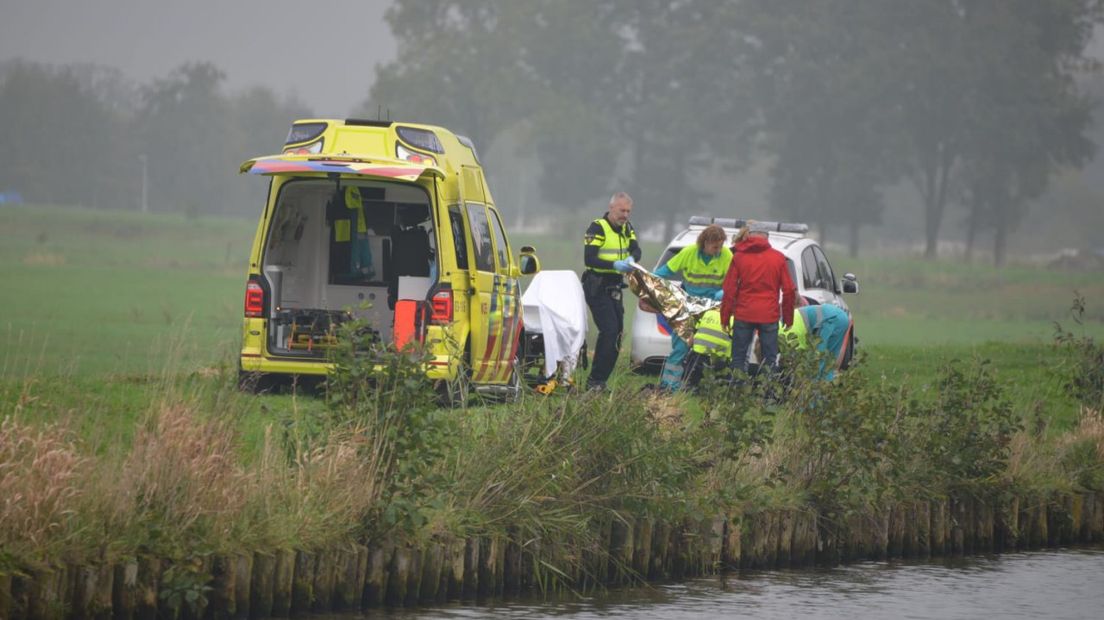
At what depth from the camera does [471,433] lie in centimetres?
1220

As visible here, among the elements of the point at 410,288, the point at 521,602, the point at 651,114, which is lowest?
the point at 521,602

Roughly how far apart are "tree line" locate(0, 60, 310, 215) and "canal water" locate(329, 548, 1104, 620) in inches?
4198

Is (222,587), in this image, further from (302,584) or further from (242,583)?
(302,584)

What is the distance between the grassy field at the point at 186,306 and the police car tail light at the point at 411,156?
2.07 meters

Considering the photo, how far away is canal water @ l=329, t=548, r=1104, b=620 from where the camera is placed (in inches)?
451

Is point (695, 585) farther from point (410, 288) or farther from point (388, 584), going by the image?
point (410, 288)

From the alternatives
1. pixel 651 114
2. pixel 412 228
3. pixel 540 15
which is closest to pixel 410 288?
pixel 412 228

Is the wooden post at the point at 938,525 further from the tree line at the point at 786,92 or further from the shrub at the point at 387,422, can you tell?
the tree line at the point at 786,92

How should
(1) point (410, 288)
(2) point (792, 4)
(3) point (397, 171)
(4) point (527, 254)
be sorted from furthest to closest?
(2) point (792, 4) < (4) point (527, 254) < (1) point (410, 288) < (3) point (397, 171)

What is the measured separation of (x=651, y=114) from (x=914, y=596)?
3194 inches

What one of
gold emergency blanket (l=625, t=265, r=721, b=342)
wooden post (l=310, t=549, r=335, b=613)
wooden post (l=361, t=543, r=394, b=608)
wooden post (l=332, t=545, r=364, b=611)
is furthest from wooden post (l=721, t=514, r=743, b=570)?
gold emergency blanket (l=625, t=265, r=721, b=342)

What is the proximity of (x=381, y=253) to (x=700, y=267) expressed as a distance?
9.65 feet

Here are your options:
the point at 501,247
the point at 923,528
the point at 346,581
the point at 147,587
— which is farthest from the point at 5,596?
the point at 501,247

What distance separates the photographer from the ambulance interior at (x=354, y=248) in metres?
16.9
